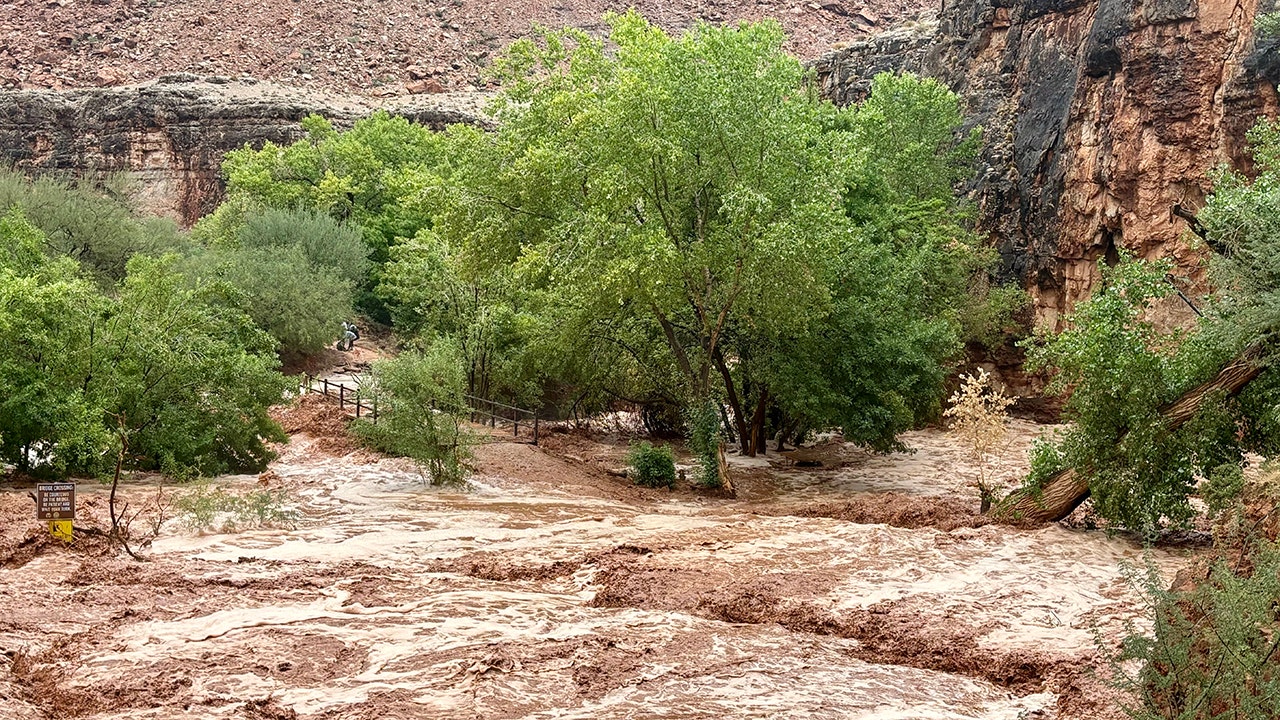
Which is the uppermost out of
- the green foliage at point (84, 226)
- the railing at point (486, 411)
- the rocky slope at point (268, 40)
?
the rocky slope at point (268, 40)

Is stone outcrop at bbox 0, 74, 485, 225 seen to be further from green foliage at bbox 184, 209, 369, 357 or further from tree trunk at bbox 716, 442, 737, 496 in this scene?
tree trunk at bbox 716, 442, 737, 496

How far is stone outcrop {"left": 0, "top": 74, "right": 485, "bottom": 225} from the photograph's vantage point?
6119cm

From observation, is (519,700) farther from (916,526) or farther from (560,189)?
(560,189)

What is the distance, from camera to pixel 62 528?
10.4m

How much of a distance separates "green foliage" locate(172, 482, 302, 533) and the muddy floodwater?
303 millimetres

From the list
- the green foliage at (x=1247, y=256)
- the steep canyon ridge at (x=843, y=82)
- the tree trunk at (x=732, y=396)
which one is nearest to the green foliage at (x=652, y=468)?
the tree trunk at (x=732, y=396)

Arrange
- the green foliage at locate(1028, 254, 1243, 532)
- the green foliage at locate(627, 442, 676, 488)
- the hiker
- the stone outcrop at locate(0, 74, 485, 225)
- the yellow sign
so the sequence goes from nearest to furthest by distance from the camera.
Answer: the yellow sign, the green foliage at locate(1028, 254, 1243, 532), the green foliage at locate(627, 442, 676, 488), the hiker, the stone outcrop at locate(0, 74, 485, 225)

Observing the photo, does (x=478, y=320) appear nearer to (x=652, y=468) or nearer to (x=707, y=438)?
(x=652, y=468)

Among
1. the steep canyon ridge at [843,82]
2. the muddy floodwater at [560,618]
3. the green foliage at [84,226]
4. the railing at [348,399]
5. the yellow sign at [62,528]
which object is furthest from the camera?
the green foliage at [84,226]

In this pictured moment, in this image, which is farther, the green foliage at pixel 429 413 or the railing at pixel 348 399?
the railing at pixel 348 399

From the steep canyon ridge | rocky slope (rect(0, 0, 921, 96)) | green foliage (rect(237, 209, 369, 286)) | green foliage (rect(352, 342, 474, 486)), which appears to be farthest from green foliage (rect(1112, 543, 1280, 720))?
rocky slope (rect(0, 0, 921, 96))

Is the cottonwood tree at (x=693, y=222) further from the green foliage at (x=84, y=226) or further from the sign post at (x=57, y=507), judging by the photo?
the green foliage at (x=84, y=226)

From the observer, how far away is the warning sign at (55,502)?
10250mm

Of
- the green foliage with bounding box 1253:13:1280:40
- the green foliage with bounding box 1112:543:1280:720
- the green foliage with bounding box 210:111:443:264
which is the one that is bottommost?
the green foliage with bounding box 1112:543:1280:720
